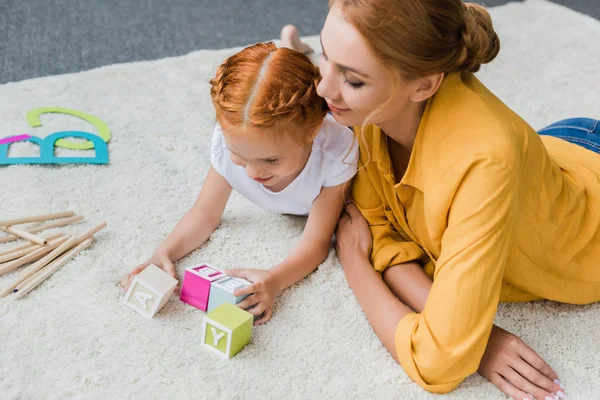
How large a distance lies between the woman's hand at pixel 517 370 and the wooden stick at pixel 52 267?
732mm

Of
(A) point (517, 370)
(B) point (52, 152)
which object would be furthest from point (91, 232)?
(A) point (517, 370)

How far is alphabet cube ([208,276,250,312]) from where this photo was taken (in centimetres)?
109

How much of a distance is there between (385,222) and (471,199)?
1.07 ft

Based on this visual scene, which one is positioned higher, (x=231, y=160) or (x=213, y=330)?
(x=231, y=160)

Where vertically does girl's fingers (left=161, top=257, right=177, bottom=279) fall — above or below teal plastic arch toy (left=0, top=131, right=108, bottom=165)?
below

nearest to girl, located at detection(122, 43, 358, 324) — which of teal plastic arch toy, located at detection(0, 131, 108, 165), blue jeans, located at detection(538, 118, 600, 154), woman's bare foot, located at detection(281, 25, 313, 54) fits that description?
teal plastic arch toy, located at detection(0, 131, 108, 165)

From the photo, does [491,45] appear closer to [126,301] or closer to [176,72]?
[126,301]

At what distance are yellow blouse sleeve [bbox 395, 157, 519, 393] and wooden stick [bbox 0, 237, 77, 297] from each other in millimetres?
663

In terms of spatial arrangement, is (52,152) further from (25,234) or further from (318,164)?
(318,164)

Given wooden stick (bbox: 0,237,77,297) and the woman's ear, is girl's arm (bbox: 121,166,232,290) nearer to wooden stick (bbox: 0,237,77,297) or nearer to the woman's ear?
wooden stick (bbox: 0,237,77,297)

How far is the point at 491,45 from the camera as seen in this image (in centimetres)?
99

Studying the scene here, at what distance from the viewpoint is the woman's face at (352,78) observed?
0.92 metres

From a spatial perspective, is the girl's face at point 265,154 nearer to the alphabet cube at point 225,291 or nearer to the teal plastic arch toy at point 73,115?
the alphabet cube at point 225,291

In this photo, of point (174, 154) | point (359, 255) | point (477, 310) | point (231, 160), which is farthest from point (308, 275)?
point (174, 154)
